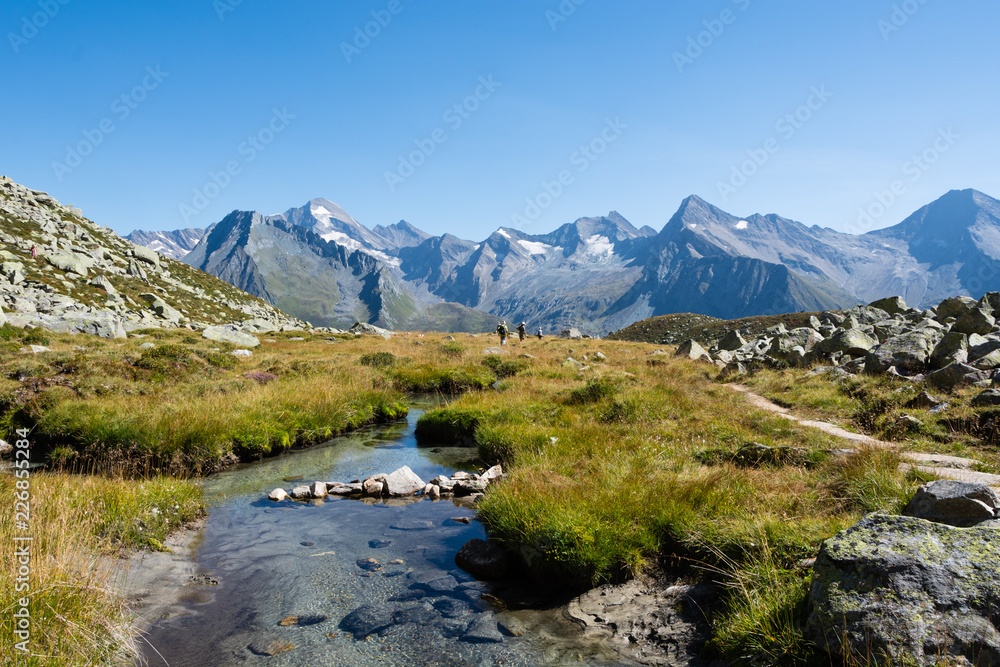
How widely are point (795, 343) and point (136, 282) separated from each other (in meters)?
91.6

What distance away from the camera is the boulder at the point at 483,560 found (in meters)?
9.92

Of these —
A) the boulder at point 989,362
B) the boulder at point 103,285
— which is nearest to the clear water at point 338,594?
the boulder at point 989,362

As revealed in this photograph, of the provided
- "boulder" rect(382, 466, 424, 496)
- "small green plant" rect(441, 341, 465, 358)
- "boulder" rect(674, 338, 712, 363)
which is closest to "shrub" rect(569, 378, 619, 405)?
"boulder" rect(382, 466, 424, 496)

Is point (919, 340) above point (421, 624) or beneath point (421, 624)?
above

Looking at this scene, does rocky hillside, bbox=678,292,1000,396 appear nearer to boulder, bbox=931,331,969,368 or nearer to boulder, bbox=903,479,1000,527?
boulder, bbox=931,331,969,368

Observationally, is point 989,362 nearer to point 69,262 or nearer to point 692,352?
point 692,352

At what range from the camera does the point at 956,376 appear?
18.7m

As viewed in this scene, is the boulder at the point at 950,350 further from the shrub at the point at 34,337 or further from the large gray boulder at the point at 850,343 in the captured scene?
the shrub at the point at 34,337

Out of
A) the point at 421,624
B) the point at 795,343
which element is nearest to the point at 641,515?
the point at 421,624

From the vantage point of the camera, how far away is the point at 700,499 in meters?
9.98

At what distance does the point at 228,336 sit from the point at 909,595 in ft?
172

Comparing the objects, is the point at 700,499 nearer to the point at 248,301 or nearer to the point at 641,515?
the point at 641,515

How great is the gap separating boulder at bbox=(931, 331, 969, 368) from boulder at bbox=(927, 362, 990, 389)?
8.28 feet

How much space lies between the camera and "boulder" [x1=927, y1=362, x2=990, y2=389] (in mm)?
18391
